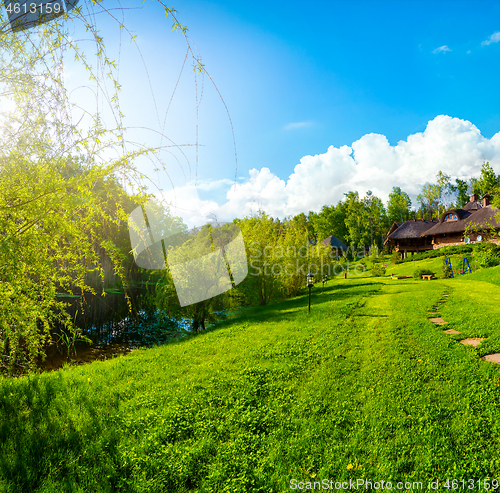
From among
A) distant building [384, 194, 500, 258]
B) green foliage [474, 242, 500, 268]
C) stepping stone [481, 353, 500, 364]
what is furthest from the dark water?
distant building [384, 194, 500, 258]

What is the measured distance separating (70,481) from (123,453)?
0.55 metres

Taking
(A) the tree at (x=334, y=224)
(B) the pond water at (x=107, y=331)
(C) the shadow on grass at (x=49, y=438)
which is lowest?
(B) the pond water at (x=107, y=331)

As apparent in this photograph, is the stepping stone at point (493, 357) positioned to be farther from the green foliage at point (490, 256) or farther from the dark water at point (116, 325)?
the green foliage at point (490, 256)

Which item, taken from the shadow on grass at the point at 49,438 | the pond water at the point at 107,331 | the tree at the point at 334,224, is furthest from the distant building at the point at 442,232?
the shadow on grass at the point at 49,438

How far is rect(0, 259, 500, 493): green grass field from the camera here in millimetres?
3018

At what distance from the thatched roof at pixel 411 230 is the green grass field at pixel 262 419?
3922 cm

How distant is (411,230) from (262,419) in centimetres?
4545

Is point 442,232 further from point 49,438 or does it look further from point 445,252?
point 49,438

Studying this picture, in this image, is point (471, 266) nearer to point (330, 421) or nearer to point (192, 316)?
point (192, 316)

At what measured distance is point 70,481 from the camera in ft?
9.68

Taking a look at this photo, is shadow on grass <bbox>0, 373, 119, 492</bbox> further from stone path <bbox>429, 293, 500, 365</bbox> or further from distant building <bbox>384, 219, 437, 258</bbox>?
distant building <bbox>384, 219, 437, 258</bbox>

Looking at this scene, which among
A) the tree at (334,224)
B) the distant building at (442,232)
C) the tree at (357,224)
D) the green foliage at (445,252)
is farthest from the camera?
the tree at (334,224)

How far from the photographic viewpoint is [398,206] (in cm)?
6244

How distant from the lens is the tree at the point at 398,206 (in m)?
62.2
